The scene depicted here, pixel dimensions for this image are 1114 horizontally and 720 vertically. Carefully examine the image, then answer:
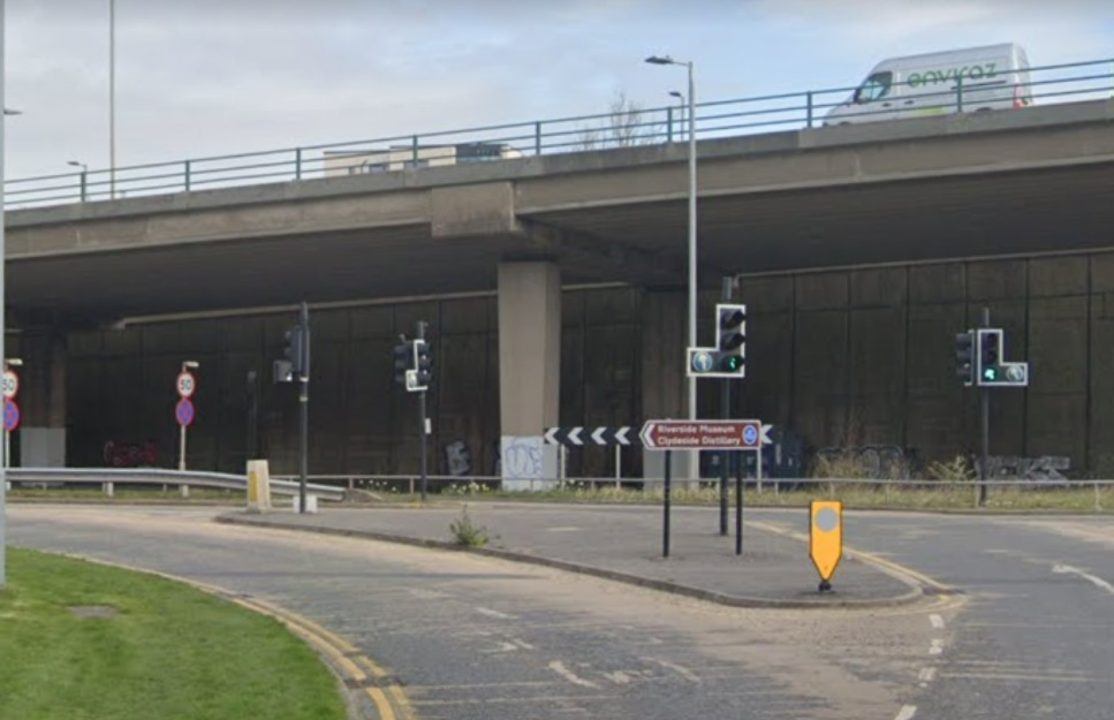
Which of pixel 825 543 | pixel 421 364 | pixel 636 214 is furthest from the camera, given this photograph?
pixel 636 214

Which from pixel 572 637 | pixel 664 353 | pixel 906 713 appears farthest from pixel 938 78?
pixel 906 713

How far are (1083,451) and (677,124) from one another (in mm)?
16864

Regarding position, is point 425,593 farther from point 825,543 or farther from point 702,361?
point 702,361

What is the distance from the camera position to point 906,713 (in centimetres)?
1103

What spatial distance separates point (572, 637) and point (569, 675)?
2.06 metres

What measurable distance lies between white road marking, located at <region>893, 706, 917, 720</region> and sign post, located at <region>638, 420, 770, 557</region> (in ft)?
33.8

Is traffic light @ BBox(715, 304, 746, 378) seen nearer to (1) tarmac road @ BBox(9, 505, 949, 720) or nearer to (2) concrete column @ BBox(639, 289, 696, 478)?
(1) tarmac road @ BBox(9, 505, 949, 720)

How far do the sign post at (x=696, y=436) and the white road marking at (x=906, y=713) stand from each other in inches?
406

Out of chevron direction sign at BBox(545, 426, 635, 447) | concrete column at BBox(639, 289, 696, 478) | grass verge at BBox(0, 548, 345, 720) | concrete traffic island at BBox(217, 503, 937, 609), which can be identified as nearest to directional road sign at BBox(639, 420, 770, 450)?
concrete traffic island at BBox(217, 503, 937, 609)

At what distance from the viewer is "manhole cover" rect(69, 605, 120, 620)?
15238 millimetres

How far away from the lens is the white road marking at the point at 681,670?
12.6 metres

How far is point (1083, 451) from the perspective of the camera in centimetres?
4656

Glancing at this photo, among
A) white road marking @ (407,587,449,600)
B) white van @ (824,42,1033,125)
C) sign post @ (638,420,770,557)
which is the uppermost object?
white van @ (824,42,1033,125)

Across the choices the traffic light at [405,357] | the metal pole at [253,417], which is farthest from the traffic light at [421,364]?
the metal pole at [253,417]
